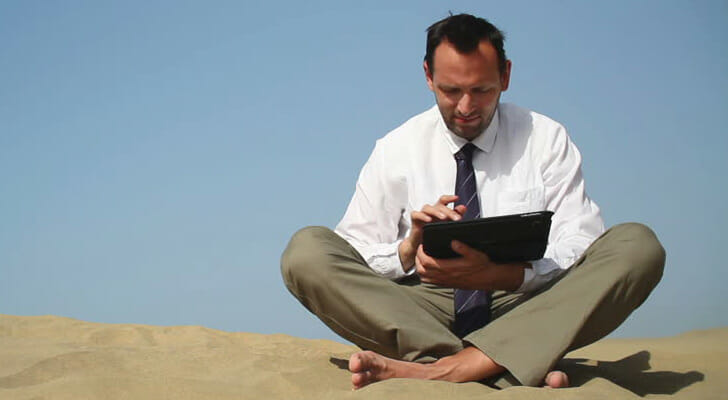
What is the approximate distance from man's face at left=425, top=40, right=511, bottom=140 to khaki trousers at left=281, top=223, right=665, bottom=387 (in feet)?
2.64

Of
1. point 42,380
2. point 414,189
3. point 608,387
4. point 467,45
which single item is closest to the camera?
point 608,387

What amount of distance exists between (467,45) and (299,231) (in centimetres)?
118

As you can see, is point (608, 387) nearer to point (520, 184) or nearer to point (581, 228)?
point (581, 228)

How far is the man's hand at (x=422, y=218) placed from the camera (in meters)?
2.98

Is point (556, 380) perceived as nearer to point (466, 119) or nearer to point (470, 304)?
point (470, 304)

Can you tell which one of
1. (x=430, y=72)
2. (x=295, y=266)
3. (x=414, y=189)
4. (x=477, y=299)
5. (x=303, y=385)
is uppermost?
(x=430, y=72)

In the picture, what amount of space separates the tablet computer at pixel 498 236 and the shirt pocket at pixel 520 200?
51 cm

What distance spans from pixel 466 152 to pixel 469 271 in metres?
0.83

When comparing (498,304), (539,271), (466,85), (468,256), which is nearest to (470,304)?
(498,304)

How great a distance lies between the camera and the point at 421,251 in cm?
317

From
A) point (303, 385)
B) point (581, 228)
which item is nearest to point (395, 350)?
point (303, 385)

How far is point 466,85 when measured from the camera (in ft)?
11.4

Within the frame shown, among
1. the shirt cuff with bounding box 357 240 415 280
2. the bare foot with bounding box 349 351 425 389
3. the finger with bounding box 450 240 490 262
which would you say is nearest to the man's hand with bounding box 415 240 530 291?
the finger with bounding box 450 240 490 262

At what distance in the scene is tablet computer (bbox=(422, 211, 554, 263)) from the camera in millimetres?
2850
